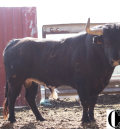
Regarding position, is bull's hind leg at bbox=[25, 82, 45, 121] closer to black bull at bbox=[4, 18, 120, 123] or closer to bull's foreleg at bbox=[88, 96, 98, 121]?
black bull at bbox=[4, 18, 120, 123]

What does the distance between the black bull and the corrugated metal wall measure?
1.97 meters

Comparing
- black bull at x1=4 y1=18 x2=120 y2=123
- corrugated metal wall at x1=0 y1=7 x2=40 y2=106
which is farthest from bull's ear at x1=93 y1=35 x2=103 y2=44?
corrugated metal wall at x1=0 y1=7 x2=40 y2=106

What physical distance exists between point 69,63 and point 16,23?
3359mm

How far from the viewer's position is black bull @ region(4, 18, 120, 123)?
13.0 ft

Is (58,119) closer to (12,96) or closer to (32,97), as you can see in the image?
(32,97)

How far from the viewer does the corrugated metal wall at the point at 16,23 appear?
23.1 ft

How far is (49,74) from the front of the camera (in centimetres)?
465

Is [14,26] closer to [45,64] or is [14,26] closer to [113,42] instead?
[45,64]

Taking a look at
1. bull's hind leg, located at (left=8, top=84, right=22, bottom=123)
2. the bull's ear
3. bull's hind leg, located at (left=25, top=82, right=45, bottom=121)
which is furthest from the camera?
bull's hind leg, located at (left=25, top=82, right=45, bottom=121)

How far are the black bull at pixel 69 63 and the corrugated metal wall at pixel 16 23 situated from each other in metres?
1.97

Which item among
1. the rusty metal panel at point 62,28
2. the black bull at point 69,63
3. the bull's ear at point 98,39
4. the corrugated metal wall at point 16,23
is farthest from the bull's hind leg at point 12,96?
the rusty metal panel at point 62,28

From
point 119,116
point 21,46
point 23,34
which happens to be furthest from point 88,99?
point 23,34

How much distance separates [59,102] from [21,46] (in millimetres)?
2924

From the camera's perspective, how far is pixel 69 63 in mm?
4484
